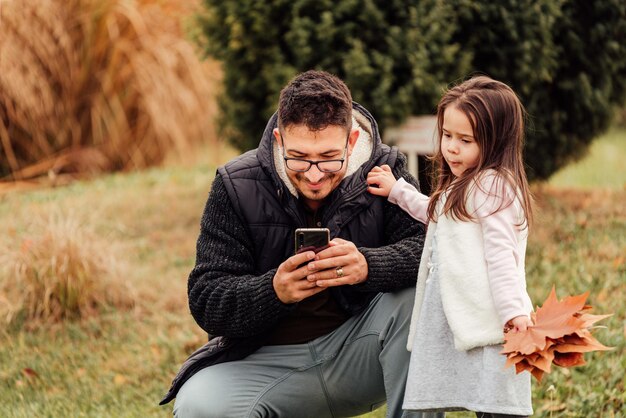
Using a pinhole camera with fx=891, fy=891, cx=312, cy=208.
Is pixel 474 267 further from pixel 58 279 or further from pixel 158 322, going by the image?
pixel 58 279

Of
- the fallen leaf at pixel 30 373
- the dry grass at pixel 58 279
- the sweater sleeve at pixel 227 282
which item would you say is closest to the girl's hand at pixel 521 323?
the sweater sleeve at pixel 227 282

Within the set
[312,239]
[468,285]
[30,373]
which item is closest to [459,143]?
[468,285]

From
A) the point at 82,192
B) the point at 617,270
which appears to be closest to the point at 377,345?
the point at 617,270

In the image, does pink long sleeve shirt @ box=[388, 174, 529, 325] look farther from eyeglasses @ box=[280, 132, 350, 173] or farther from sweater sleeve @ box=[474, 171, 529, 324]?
eyeglasses @ box=[280, 132, 350, 173]

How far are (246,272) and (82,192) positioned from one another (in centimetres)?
510

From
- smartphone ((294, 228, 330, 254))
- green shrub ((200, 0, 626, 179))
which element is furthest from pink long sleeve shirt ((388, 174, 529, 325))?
green shrub ((200, 0, 626, 179))

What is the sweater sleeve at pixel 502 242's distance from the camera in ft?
8.16

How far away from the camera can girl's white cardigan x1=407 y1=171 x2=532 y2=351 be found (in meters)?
2.57

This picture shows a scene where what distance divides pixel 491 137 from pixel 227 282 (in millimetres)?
964

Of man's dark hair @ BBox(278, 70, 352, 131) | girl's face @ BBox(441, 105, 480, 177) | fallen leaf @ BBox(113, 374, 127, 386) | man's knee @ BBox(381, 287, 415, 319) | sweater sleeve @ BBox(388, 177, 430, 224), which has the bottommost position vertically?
fallen leaf @ BBox(113, 374, 127, 386)

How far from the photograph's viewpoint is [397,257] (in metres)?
2.90

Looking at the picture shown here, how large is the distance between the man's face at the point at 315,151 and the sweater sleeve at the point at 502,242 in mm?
498

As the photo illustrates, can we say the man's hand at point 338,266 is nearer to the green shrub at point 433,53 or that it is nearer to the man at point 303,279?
the man at point 303,279

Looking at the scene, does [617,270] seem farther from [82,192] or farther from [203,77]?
[203,77]
